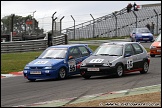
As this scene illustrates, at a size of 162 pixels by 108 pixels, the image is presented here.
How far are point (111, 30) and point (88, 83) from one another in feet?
114

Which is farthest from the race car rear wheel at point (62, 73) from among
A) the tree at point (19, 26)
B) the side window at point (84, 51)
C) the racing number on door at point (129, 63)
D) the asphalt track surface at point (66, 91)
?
the tree at point (19, 26)

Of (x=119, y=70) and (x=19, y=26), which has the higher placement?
(x=19, y=26)

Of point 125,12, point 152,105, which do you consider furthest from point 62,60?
point 125,12

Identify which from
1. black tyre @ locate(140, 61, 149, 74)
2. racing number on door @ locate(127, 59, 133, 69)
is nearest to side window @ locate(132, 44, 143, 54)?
black tyre @ locate(140, 61, 149, 74)

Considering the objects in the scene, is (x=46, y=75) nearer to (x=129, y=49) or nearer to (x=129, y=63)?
(x=129, y=63)

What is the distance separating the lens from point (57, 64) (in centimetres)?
1633

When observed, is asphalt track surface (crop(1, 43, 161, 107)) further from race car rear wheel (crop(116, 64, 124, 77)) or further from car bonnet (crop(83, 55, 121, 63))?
car bonnet (crop(83, 55, 121, 63))

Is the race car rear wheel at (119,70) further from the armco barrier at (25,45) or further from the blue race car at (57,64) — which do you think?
the armco barrier at (25,45)

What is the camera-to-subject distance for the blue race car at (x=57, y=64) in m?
16.2

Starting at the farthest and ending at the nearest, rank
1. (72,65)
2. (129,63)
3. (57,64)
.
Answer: (72,65) < (129,63) < (57,64)

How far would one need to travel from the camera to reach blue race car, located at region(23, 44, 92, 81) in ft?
53.3

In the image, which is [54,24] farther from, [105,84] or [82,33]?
[105,84]

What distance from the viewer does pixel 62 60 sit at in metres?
16.6

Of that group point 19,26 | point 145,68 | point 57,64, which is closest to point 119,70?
point 145,68
